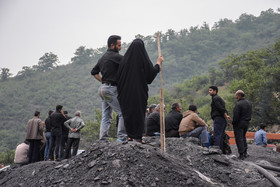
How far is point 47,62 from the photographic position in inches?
4961

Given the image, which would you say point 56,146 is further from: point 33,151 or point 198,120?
point 198,120

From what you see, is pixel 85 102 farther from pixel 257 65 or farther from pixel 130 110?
pixel 130 110

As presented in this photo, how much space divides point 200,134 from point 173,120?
86cm

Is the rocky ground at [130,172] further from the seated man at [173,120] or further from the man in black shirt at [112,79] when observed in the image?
the seated man at [173,120]

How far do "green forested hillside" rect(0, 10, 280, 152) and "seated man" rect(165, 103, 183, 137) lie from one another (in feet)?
255

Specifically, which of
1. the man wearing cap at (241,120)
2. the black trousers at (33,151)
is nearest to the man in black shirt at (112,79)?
the man wearing cap at (241,120)

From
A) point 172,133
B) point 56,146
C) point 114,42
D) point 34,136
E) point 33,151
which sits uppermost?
point 114,42

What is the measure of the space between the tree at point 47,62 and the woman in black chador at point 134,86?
404ft

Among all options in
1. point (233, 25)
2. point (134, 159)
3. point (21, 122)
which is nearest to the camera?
point (134, 159)

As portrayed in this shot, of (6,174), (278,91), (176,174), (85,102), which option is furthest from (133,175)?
(85,102)

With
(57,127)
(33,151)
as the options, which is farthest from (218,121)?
(33,151)

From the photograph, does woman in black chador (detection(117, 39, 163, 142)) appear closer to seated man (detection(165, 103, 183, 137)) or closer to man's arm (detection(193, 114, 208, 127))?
man's arm (detection(193, 114, 208, 127))

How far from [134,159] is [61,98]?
9877 centimetres

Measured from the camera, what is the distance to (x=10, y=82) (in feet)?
371
